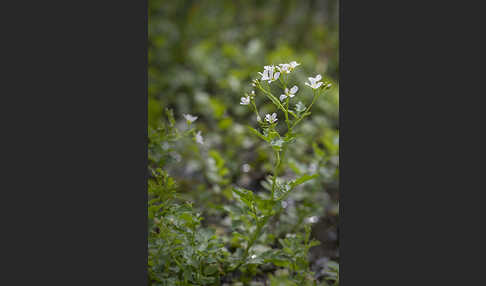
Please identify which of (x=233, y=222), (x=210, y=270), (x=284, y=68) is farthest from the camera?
(x=233, y=222)

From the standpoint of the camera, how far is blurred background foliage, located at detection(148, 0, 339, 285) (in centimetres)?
190

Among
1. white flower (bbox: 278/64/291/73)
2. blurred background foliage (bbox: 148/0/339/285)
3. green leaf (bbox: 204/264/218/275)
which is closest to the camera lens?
white flower (bbox: 278/64/291/73)

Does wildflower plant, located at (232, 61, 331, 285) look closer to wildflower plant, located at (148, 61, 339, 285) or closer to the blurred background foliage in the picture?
wildflower plant, located at (148, 61, 339, 285)

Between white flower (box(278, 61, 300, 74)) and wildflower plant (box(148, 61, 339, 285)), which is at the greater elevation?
white flower (box(278, 61, 300, 74))

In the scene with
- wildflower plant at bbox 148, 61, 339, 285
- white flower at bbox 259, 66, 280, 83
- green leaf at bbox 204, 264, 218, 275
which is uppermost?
white flower at bbox 259, 66, 280, 83

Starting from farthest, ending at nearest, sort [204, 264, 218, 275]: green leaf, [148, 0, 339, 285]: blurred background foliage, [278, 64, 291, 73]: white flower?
[148, 0, 339, 285]: blurred background foliage < [204, 264, 218, 275]: green leaf < [278, 64, 291, 73]: white flower

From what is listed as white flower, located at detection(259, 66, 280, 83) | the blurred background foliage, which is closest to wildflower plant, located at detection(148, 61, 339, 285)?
white flower, located at detection(259, 66, 280, 83)

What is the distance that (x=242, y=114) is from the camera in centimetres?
266

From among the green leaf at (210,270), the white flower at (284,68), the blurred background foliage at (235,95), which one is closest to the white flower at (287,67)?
the white flower at (284,68)

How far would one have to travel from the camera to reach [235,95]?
2.74 meters

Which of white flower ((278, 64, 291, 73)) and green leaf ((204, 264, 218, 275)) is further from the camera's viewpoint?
green leaf ((204, 264, 218, 275))

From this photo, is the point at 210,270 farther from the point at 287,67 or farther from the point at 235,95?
the point at 235,95

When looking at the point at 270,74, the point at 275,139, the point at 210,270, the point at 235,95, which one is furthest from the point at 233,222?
the point at 235,95

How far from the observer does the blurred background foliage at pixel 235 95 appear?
190 centimetres
